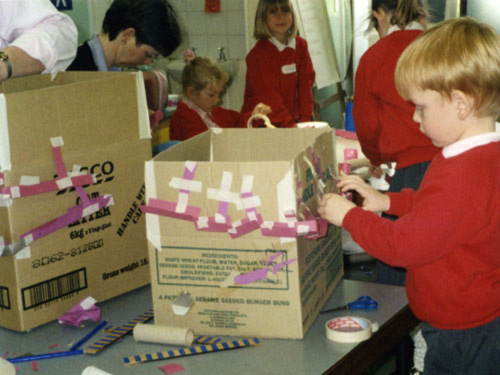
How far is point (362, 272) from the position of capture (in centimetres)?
230

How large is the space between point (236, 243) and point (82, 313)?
1.25 ft

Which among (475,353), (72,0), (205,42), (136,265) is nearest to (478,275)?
(475,353)

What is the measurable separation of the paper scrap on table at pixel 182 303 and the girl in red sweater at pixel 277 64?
2779mm

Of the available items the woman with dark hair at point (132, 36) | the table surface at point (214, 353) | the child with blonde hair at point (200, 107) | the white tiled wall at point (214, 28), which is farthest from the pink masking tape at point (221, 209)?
the white tiled wall at point (214, 28)

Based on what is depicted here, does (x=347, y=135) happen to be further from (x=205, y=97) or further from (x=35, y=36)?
(x=35, y=36)

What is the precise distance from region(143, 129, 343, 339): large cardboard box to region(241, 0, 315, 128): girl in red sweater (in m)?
2.77

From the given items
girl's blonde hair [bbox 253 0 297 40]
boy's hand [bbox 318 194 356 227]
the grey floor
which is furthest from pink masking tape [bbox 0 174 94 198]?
girl's blonde hair [bbox 253 0 297 40]

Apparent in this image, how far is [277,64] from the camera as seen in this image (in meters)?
4.26

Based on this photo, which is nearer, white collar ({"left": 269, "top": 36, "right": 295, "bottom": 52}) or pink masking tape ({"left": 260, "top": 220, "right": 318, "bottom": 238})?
pink masking tape ({"left": 260, "top": 220, "right": 318, "bottom": 238})

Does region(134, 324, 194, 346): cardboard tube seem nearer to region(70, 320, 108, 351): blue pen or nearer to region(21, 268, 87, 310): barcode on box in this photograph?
region(70, 320, 108, 351): blue pen

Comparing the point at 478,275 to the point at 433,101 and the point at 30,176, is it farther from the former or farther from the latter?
the point at 30,176

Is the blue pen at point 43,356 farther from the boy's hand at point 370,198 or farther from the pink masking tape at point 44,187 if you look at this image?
the boy's hand at point 370,198

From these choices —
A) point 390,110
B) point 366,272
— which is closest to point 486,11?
point 390,110

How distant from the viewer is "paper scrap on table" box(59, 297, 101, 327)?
138cm
